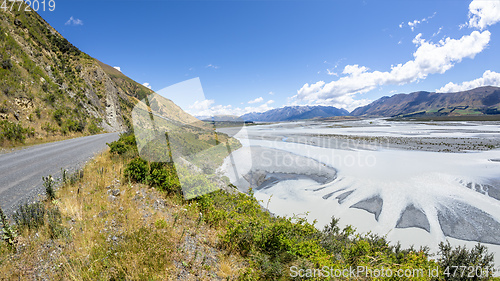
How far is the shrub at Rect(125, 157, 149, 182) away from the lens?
780 cm

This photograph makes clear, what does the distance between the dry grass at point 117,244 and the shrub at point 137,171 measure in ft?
3.14

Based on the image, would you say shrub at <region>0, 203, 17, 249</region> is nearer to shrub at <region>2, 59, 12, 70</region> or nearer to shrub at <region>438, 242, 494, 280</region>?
shrub at <region>438, 242, 494, 280</region>

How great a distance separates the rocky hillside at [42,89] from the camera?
17269mm

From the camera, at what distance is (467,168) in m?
19.5

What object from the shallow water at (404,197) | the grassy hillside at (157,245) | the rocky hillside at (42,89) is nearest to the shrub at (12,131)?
the rocky hillside at (42,89)

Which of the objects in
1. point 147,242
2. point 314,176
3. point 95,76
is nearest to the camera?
point 147,242

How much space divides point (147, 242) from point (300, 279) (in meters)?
3.60

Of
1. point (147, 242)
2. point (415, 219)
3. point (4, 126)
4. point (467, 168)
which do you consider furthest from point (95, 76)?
point (467, 168)

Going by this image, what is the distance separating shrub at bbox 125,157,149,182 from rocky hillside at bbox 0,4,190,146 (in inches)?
105

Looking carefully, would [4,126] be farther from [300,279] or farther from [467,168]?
[467,168]

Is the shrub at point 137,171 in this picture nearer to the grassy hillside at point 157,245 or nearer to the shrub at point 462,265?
the grassy hillside at point 157,245

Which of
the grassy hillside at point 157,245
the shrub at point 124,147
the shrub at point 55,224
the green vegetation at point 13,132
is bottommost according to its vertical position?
the grassy hillside at point 157,245

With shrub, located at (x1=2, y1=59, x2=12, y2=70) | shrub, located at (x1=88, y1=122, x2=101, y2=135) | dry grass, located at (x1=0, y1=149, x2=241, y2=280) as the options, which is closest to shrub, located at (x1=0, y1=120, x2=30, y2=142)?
shrub, located at (x1=2, y1=59, x2=12, y2=70)

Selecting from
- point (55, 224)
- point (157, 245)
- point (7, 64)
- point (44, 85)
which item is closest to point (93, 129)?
point (44, 85)
